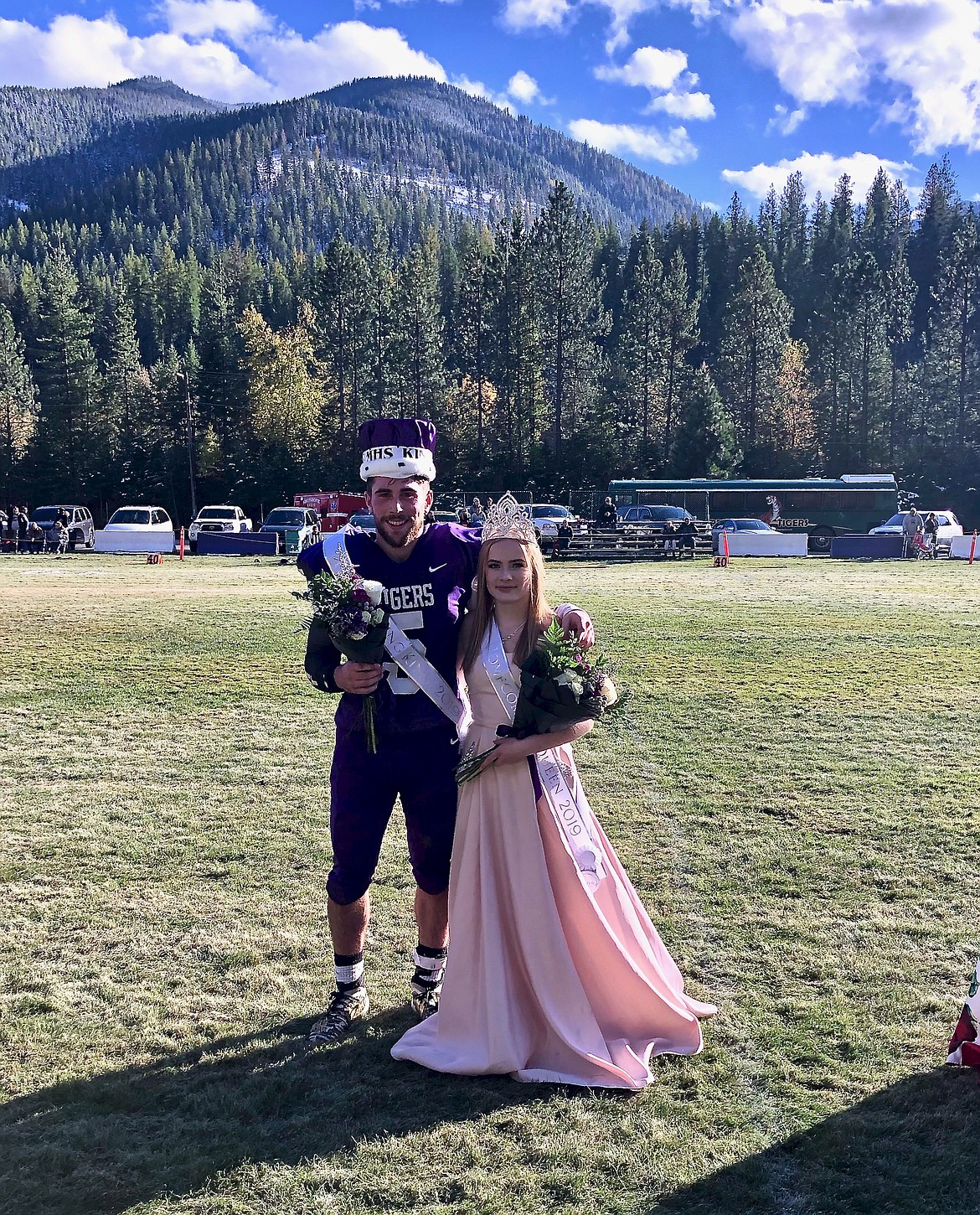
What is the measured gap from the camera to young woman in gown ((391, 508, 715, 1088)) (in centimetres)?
365

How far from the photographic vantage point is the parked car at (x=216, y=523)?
4047 cm

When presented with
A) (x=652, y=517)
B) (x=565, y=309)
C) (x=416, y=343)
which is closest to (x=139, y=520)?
(x=652, y=517)

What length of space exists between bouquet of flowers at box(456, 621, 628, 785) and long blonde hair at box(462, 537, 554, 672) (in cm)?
12

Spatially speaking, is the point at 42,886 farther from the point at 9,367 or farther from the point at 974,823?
the point at 9,367

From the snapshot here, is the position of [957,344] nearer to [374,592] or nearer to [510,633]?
[510,633]

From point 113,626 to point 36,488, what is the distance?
61153mm

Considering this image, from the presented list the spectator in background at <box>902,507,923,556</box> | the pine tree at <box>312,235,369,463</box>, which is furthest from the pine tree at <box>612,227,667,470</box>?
the spectator in background at <box>902,507,923,556</box>

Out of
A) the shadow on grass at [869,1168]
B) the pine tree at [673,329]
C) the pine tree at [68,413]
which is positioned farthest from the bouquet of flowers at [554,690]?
the pine tree at [68,413]

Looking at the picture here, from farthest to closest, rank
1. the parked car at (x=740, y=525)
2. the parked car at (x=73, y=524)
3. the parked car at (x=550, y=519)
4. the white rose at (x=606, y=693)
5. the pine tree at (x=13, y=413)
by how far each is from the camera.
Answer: the pine tree at (x=13, y=413)
the parked car at (x=73, y=524)
the parked car at (x=740, y=525)
the parked car at (x=550, y=519)
the white rose at (x=606, y=693)

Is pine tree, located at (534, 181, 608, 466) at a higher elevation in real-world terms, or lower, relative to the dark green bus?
higher

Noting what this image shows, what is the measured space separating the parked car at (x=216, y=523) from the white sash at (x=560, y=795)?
123 ft

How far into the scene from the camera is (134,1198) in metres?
2.97

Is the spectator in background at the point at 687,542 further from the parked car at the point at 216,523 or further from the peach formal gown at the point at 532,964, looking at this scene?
the peach formal gown at the point at 532,964

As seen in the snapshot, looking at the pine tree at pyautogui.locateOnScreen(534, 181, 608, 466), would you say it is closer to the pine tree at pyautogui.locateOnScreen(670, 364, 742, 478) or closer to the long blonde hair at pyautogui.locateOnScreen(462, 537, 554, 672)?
the pine tree at pyautogui.locateOnScreen(670, 364, 742, 478)
